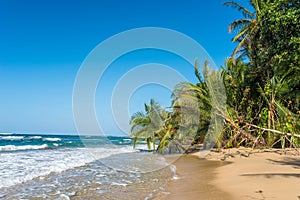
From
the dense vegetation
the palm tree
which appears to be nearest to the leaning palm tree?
the dense vegetation

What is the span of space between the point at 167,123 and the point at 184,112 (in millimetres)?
2498

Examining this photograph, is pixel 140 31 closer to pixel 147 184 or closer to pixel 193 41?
pixel 193 41

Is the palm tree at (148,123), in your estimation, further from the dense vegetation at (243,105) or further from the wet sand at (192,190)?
the wet sand at (192,190)

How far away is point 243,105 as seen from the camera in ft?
48.2

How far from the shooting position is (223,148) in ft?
47.4

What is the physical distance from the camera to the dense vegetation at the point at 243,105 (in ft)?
39.8

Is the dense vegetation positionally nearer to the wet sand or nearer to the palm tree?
the palm tree

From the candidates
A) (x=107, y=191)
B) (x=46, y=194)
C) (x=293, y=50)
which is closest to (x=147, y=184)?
(x=107, y=191)

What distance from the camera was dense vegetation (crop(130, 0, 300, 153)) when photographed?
39.8 feet

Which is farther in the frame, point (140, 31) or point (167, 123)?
point (167, 123)

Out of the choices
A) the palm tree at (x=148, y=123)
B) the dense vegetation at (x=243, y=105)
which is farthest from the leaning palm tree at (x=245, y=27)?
the palm tree at (x=148, y=123)

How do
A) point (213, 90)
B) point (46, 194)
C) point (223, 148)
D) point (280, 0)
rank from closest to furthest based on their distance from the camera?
point (46, 194) → point (280, 0) → point (213, 90) → point (223, 148)

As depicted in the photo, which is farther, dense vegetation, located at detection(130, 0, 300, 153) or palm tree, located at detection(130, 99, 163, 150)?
palm tree, located at detection(130, 99, 163, 150)

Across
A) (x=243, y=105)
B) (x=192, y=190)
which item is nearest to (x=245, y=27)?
(x=243, y=105)
